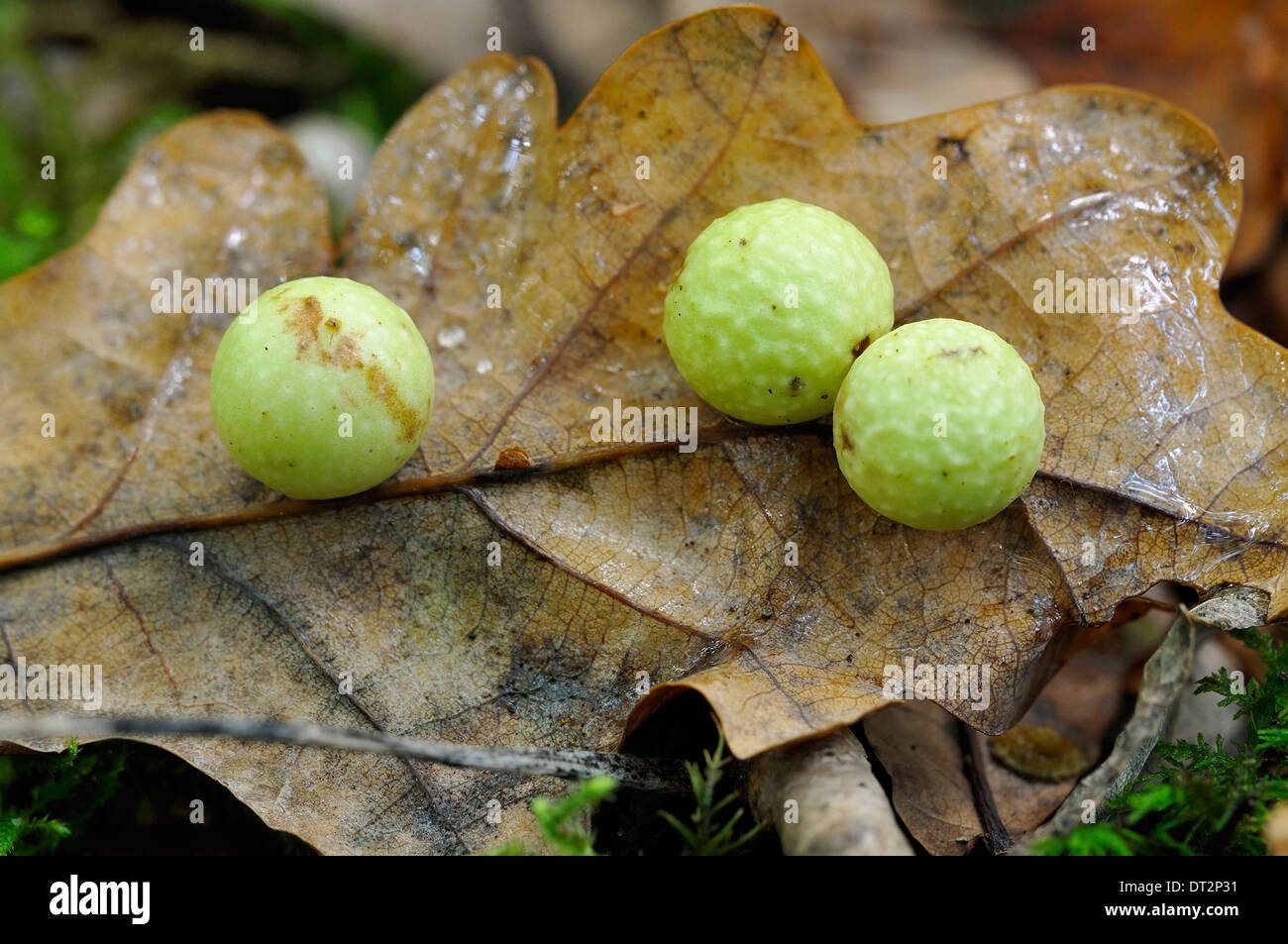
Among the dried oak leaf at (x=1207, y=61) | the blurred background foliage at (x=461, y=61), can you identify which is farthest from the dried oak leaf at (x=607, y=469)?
the dried oak leaf at (x=1207, y=61)

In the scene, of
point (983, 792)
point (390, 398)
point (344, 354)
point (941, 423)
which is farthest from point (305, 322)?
point (983, 792)

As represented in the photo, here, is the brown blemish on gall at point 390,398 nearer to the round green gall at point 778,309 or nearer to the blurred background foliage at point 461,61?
the round green gall at point 778,309

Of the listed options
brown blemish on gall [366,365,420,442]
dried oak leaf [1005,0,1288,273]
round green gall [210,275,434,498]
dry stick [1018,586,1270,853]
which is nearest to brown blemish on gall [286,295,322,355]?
round green gall [210,275,434,498]

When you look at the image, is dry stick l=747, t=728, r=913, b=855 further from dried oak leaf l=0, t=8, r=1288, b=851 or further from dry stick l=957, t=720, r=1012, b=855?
dry stick l=957, t=720, r=1012, b=855

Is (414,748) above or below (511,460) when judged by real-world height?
below

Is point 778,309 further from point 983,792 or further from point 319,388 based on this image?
point 983,792

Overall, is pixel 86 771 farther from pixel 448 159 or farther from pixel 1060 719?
pixel 1060 719
